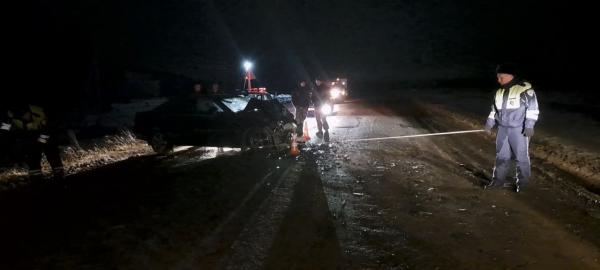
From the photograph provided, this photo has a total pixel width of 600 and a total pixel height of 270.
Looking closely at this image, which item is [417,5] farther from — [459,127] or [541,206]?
[541,206]

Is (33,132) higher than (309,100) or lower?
lower

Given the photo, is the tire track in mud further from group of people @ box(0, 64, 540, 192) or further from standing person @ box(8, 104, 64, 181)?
standing person @ box(8, 104, 64, 181)

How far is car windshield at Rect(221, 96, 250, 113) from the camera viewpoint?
30.5 feet

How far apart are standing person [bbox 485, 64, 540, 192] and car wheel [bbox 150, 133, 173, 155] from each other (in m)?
6.88

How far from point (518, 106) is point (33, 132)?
7.80 metres

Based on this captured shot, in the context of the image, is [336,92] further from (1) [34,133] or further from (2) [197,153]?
(1) [34,133]

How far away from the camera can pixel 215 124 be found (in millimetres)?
9062

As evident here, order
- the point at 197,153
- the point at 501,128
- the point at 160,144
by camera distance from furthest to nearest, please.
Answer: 1. the point at 160,144
2. the point at 197,153
3. the point at 501,128

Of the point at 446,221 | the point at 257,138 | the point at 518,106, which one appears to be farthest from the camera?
the point at 257,138

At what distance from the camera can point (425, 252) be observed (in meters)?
3.98

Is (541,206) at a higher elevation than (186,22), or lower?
lower

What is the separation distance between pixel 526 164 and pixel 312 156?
13.2 ft

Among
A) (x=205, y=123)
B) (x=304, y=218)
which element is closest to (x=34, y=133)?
(x=205, y=123)

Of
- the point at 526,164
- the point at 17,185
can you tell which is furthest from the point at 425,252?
the point at 17,185
